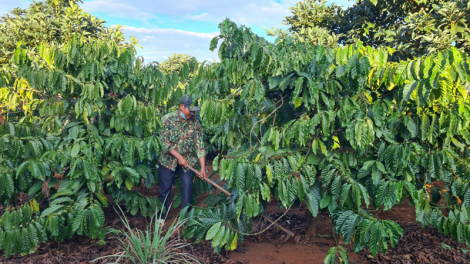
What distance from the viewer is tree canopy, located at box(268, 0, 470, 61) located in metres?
4.38

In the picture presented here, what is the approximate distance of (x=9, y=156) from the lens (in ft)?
10.5

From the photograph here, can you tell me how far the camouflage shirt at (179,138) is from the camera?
3781mm

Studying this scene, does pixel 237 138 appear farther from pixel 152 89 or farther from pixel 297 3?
pixel 297 3

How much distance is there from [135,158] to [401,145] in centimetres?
251

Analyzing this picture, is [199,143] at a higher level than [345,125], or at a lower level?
lower

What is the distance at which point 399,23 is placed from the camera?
18.2 ft

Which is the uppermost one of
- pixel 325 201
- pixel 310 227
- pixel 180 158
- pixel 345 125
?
pixel 345 125

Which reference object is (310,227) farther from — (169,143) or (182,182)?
(169,143)

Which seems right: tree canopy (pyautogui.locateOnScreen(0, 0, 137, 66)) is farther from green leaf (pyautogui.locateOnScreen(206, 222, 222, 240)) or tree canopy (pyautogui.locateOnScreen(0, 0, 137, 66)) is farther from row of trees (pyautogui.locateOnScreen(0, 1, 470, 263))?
green leaf (pyautogui.locateOnScreen(206, 222, 222, 240))

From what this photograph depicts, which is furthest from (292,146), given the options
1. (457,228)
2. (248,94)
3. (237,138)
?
(457,228)

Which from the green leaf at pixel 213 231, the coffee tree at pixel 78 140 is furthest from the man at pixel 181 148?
the green leaf at pixel 213 231

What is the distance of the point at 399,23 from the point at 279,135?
13.9 ft

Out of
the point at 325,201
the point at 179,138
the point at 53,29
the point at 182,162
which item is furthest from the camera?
the point at 53,29

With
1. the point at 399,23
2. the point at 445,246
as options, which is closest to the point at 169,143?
the point at 445,246
